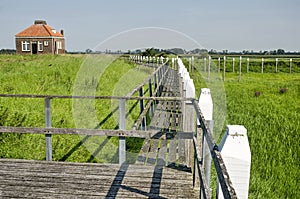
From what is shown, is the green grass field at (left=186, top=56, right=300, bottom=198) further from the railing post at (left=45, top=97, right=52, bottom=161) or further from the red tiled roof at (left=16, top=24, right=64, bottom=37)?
the red tiled roof at (left=16, top=24, right=64, bottom=37)

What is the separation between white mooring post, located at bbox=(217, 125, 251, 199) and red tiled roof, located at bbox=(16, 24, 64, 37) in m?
54.1

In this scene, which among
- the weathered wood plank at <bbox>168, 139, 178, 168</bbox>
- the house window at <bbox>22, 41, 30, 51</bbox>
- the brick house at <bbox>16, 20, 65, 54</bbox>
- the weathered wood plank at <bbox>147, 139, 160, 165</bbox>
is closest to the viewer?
the weathered wood plank at <bbox>168, 139, 178, 168</bbox>

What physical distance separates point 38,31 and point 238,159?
56.3 meters

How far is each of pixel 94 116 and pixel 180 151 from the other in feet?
17.0

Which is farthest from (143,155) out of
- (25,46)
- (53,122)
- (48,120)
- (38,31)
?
(38,31)

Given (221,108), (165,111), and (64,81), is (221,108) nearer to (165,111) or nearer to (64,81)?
(165,111)

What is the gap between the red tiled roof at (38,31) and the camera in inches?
2142

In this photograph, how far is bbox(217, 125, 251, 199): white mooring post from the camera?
205 centimetres

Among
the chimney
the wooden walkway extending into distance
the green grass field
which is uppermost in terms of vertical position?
the chimney

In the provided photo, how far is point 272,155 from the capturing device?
6.90m

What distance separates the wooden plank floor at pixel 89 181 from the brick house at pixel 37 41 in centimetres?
5110

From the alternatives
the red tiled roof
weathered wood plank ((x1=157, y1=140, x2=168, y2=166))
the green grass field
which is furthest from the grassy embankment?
the red tiled roof

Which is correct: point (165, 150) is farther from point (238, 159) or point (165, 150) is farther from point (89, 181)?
point (238, 159)

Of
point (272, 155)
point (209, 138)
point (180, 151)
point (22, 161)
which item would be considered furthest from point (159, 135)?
point (272, 155)
